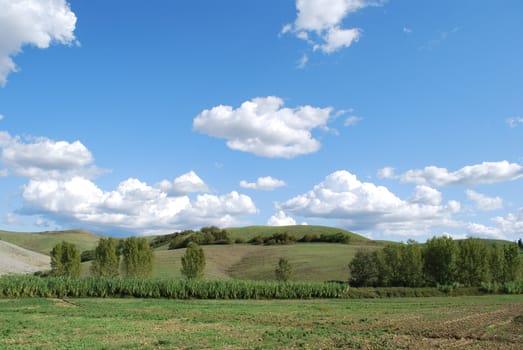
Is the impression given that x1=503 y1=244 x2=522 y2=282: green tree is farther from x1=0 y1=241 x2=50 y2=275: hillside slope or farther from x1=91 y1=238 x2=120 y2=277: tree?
x1=0 y1=241 x2=50 y2=275: hillside slope

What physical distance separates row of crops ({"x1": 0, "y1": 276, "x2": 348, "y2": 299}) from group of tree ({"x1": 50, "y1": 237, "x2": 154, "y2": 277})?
1941 cm

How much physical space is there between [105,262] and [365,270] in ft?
144

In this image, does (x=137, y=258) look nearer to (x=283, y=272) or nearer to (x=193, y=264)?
(x=193, y=264)

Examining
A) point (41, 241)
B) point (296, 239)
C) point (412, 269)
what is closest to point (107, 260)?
point (412, 269)

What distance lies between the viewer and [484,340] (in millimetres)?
24578

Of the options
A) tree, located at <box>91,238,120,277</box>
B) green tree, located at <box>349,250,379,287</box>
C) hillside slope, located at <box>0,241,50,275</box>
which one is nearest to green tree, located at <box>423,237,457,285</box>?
green tree, located at <box>349,250,379,287</box>

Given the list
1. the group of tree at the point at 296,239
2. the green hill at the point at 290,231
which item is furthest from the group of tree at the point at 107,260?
the green hill at the point at 290,231

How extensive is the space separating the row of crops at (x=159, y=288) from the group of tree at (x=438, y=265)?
58.8 ft

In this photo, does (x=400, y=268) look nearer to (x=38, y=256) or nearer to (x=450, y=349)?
(x=450, y=349)

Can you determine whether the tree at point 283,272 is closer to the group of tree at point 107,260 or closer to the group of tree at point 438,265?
the group of tree at point 438,265

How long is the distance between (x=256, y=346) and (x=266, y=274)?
258 feet

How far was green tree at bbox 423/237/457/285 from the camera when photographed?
8131 centimetres

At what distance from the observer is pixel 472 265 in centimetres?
8069

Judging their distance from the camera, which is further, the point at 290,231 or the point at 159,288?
the point at 290,231
